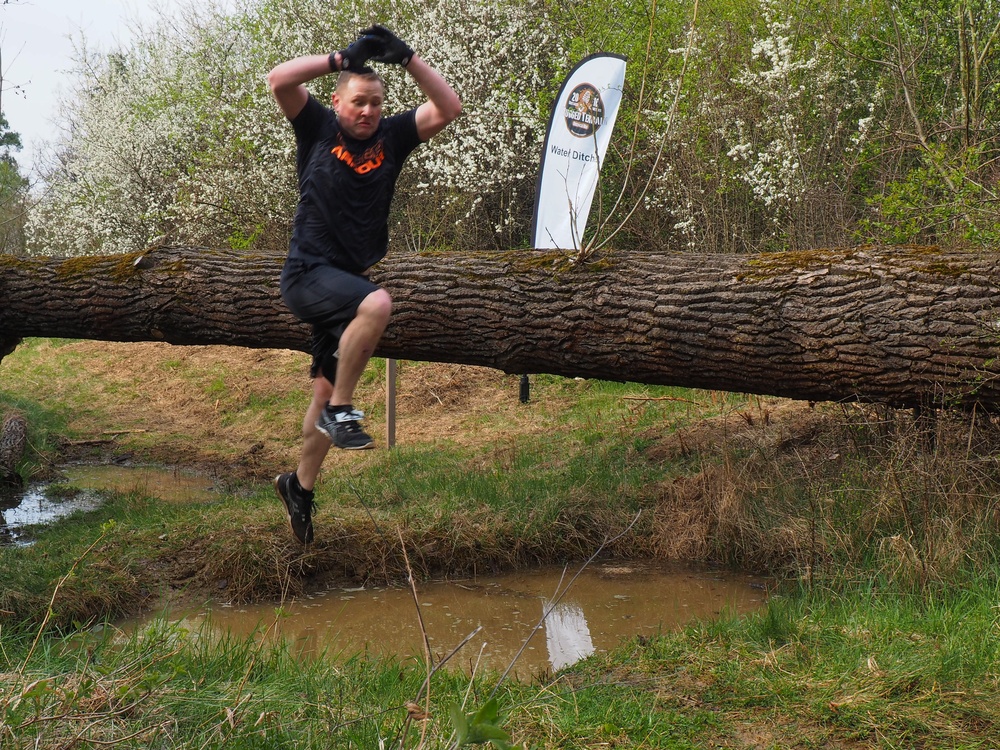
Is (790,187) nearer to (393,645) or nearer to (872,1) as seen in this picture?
(872,1)

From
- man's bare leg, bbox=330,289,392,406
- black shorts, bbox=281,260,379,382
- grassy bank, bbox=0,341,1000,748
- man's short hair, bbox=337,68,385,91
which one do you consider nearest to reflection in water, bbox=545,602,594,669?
grassy bank, bbox=0,341,1000,748

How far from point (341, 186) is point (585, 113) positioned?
234 inches

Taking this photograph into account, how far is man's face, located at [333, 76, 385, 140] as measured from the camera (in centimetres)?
430

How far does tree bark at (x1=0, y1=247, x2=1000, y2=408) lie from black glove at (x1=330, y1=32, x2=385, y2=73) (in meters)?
2.48

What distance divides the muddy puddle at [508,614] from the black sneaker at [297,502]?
1.49 ft

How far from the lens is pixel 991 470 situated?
5.37 metres

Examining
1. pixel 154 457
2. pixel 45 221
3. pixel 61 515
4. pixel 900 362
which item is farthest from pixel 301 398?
pixel 45 221

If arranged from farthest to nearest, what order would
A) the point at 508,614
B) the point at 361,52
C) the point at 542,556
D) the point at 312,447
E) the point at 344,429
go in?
1. the point at 542,556
2. the point at 508,614
3. the point at 312,447
4. the point at 344,429
5. the point at 361,52

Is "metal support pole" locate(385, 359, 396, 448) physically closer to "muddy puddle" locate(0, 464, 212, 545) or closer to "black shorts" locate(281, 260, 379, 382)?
"muddy puddle" locate(0, 464, 212, 545)

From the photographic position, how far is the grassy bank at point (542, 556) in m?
3.23

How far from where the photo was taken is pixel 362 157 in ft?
14.6

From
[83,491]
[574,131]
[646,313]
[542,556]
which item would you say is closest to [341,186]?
[646,313]

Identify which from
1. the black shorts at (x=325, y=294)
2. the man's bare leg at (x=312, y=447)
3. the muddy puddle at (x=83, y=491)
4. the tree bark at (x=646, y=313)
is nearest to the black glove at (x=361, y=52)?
the black shorts at (x=325, y=294)

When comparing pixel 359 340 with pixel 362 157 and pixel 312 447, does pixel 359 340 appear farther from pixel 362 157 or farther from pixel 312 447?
pixel 312 447
